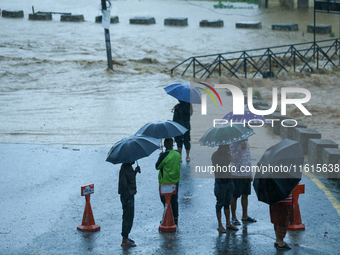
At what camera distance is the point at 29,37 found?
3309 cm

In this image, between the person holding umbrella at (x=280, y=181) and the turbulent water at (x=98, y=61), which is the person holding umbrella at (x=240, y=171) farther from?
the turbulent water at (x=98, y=61)

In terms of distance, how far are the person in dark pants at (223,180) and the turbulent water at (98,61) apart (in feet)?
20.5

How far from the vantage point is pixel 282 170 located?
17.0ft

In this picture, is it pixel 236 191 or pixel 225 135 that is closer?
pixel 225 135

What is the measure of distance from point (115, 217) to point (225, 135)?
2.37m

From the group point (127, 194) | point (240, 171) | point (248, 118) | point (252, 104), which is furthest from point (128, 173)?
point (252, 104)

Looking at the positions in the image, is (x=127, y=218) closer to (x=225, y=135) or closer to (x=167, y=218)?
(x=167, y=218)

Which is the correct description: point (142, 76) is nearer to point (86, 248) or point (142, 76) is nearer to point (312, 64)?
point (312, 64)

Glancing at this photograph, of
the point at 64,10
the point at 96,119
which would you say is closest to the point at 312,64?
the point at 96,119

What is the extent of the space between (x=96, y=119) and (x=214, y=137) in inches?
358

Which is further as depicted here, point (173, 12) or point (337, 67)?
point (173, 12)

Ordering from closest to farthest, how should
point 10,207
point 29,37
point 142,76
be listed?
point 10,207 < point 142,76 < point 29,37

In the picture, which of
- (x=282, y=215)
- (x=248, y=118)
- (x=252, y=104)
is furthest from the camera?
(x=252, y=104)

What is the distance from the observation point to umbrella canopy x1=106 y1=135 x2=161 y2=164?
18.5 feet
